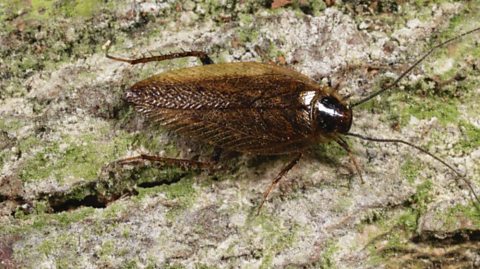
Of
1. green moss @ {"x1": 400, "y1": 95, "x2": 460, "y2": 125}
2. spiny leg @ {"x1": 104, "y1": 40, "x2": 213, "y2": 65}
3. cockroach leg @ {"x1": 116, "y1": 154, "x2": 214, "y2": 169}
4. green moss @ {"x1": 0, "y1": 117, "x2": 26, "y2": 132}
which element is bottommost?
cockroach leg @ {"x1": 116, "y1": 154, "x2": 214, "y2": 169}

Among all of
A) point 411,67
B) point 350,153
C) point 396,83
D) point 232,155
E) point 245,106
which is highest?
point 411,67

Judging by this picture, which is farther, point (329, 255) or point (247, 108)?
point (247, 108)

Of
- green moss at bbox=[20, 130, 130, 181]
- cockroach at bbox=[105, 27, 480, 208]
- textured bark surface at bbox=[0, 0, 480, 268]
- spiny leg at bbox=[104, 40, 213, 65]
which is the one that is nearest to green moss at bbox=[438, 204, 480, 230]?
textured bark surface at bbox=[0, 0, 480, 268]

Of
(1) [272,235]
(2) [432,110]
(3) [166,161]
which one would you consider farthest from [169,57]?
(2) [432,110]

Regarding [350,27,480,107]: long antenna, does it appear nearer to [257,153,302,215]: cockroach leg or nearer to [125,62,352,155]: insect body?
[125,62,352,155]: insect body

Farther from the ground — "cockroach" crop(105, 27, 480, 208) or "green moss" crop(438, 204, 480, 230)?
"cockroach" crop(105, 27, 480, 208)

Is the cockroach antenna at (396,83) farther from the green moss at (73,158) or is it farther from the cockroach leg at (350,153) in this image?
the green moss at (73,158)

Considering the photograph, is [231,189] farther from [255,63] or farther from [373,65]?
[373,65]

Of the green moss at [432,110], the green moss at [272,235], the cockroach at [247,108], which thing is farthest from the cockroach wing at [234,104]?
the green moss at [432,110]

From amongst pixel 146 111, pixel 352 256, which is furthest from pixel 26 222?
pixel 352 256

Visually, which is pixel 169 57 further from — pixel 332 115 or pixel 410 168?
pixel 410 168
